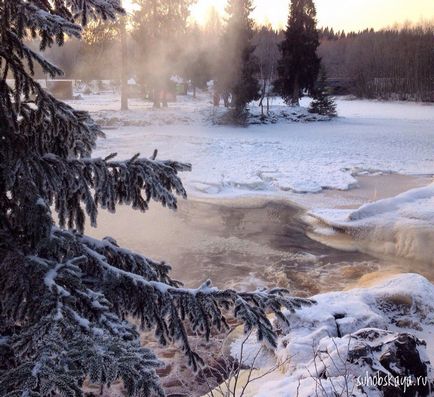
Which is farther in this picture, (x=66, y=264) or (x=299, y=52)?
(x=299, y=52)

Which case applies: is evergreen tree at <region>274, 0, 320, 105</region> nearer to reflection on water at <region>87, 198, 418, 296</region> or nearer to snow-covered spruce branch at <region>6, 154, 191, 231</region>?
reflection on water at <region>87, 198, 418, 296</region>

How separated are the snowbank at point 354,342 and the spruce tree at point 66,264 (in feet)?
4.43

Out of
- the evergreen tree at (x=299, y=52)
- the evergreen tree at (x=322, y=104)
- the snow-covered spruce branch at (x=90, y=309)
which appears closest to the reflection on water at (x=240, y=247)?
the snow-covered spruce branch at (x=90, y=309)

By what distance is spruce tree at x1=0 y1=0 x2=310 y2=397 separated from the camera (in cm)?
178

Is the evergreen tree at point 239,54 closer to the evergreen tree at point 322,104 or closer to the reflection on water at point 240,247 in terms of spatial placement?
the evergreen tree at point 322,104

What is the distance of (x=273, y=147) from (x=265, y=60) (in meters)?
20.0

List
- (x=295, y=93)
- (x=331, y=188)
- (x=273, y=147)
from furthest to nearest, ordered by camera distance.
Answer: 1. (x=295, y=93)
2. (x=273, y=147)
3. (x=331, y=188)

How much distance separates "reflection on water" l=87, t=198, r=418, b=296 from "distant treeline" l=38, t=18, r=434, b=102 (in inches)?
827

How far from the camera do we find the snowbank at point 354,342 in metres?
4.47

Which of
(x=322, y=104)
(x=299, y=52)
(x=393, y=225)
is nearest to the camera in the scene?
(x=393, y=225)

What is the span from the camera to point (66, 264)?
85.7 inches

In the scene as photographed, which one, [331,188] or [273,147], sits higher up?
[273,147]

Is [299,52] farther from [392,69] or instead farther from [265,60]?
[392,69]

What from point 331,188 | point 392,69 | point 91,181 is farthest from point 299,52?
point 91,181
